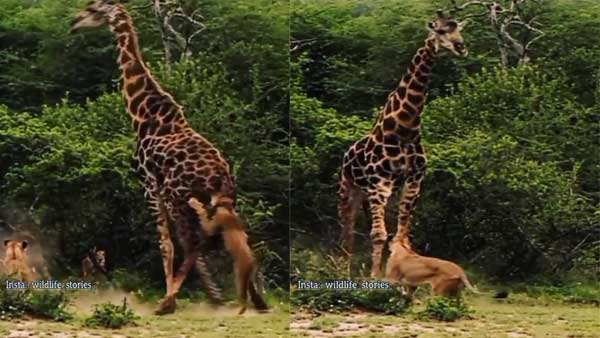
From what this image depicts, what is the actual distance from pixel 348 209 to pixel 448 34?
972mm

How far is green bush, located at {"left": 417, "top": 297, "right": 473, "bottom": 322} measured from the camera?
5953 millimetres

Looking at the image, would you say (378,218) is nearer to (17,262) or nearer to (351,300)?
(351,300)

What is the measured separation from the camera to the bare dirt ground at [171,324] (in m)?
5.87

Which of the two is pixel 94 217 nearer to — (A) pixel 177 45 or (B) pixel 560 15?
(A) pixel 177 45

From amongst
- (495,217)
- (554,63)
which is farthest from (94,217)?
(554,63)

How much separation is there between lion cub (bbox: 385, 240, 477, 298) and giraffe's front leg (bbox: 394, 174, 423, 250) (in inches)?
2.3

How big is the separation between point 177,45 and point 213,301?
1.24m

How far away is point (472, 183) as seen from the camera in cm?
604

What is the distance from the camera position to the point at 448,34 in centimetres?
605

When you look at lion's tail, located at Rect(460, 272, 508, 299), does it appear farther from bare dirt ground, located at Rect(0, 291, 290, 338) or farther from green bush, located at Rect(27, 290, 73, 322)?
green bush, located at Rect(27, 290, 73, 322)

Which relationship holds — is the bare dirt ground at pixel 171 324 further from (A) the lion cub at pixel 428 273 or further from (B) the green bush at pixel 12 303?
(A) the lion cub at pixel 428 273

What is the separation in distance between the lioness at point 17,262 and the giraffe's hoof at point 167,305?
0.63m

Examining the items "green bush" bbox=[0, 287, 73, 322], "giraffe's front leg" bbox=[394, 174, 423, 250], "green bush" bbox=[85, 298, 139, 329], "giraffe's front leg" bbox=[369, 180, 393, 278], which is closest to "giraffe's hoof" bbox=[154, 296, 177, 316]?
"green bush" bbox=[85, 298, 139, 329]

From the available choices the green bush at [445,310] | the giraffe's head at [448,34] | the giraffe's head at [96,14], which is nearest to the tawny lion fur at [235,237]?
the green bush at [445,310]
